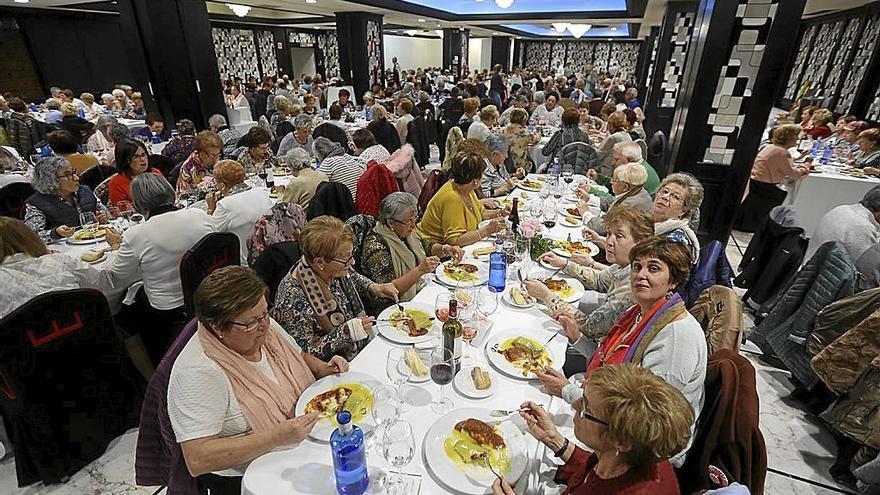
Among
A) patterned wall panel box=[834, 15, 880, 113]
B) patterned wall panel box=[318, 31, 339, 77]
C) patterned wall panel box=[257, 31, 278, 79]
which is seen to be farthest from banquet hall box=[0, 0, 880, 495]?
patterned wall panel box=[318, 31, 339, 77]

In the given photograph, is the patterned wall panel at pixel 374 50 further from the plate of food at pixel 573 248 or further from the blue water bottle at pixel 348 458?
the blue water bottle at pixel 348 458

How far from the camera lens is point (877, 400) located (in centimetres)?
210

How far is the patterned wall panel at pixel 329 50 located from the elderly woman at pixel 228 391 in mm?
20990

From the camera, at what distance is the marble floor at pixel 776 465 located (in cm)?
229

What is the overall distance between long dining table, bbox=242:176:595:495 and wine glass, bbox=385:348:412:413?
42 mm

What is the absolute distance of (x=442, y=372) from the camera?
1.67m

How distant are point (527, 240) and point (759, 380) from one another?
6.91 feet

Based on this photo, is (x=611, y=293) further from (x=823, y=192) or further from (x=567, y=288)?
(x=823, y=192)

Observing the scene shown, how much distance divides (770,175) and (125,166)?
270 inches

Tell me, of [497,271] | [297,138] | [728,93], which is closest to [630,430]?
[497,271]

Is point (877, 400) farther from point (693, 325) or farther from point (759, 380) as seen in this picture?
point (693, 325)

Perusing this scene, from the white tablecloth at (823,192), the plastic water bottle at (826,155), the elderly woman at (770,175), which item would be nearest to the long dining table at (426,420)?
the elderly woman at (770,175)

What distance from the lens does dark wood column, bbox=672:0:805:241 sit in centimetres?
387

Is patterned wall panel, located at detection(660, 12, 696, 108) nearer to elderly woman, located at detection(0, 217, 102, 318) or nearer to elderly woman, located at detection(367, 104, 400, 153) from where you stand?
elderly woman, located at detection(367, 104, 400, 153)
